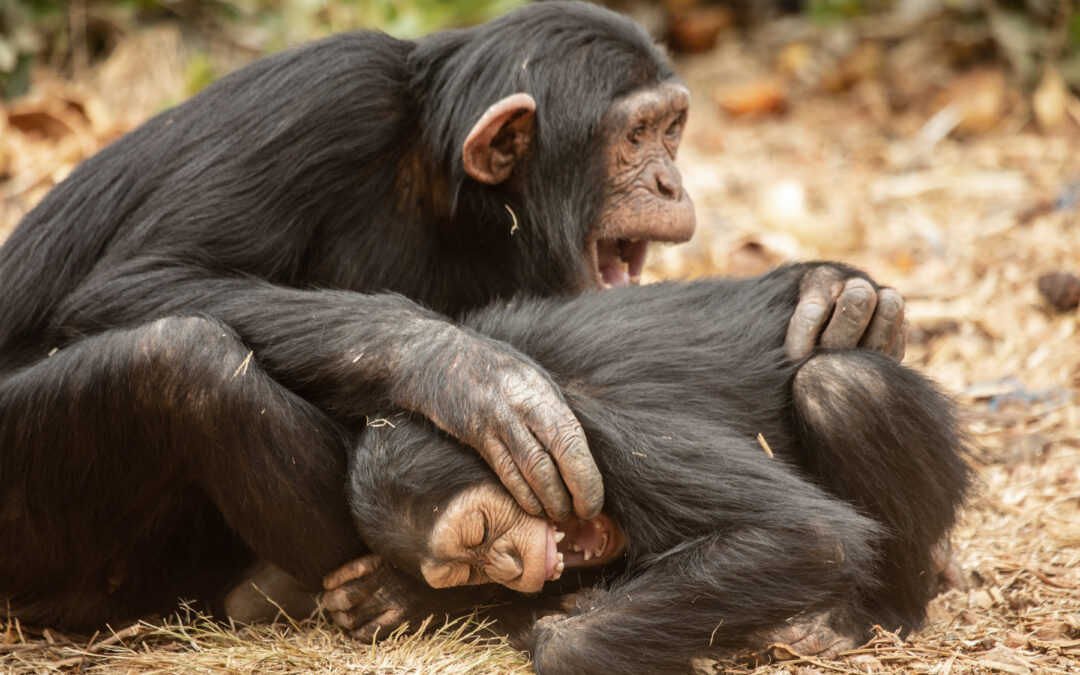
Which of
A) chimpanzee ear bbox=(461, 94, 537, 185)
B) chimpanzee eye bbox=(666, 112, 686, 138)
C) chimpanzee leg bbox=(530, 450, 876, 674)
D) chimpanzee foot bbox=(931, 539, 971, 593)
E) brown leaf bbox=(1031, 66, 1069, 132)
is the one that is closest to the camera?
chimpanzee leg bbox=(530, 450, 876, 674)

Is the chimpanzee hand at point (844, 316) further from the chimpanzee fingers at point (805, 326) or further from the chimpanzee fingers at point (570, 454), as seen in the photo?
the chimpanzee fingers at point (570, 454)

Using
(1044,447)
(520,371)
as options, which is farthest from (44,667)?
(1044,447)

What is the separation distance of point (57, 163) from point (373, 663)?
500 centimetres

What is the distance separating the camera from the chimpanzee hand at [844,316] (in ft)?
14.1

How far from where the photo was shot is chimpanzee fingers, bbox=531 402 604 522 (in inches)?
145

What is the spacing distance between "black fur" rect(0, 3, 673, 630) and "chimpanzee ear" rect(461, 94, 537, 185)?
0.21 ft

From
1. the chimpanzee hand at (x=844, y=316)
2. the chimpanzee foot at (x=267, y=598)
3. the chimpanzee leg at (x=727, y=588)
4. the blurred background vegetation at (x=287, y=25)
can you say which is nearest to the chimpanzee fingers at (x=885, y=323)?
the chimpanzee hand at (x=844, y=316)

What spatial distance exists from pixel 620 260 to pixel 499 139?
94 centimetres

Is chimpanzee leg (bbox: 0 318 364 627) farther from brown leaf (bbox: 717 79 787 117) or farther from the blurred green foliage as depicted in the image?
brown leaf (bbox: 717 79 787 117)

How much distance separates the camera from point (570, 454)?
12.1 feet

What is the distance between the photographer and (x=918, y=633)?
4211mm

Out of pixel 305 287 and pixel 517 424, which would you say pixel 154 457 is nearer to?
pixel 305 287

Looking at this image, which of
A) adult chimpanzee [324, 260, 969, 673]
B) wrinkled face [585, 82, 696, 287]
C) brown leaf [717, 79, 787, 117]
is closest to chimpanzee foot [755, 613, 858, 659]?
adult chimpanzee [324, 260, 969, 673]

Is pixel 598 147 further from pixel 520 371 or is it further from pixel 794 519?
pixel 794 519
